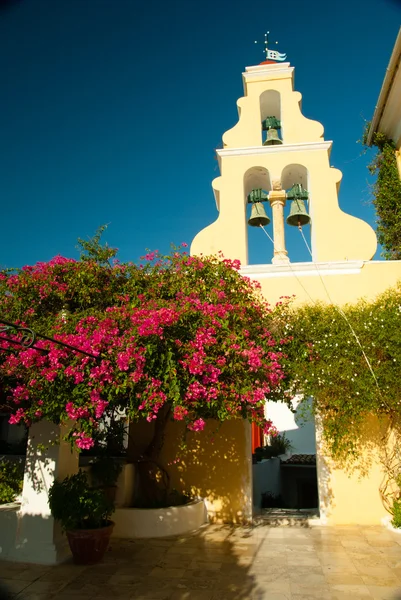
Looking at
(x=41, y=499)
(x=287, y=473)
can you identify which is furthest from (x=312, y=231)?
(x=287, y=473)

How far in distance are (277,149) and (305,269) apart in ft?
10.0

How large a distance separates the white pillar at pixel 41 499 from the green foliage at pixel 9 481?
81cm

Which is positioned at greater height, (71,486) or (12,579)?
(71,486)

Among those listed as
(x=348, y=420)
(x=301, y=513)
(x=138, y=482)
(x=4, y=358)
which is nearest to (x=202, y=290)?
(x=4, y=358)

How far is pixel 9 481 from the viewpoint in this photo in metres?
7.18

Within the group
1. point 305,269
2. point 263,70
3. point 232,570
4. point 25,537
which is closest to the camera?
point 232,570

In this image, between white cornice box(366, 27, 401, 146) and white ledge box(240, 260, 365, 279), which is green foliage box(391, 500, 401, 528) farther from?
white cornice box(366, 27, 401, 146)

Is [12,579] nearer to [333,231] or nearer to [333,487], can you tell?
[333,487]

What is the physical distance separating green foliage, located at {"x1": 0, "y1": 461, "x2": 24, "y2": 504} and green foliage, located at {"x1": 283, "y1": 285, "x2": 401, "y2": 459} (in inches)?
199

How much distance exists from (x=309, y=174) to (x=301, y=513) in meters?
7.55

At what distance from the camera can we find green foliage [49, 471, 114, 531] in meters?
5.86

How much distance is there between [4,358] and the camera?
612 centimetres

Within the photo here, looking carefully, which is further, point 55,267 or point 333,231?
point 333,231

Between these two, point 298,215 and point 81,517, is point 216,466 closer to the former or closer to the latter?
point 81,517
